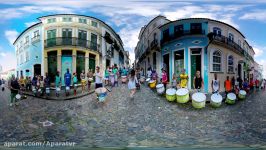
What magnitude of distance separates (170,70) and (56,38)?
808 millimetres

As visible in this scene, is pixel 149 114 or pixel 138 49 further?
pixel 149 114

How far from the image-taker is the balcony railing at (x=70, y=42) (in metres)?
1.37

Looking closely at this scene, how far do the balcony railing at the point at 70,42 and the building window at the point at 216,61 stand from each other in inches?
31.4

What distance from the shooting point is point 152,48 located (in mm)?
1642

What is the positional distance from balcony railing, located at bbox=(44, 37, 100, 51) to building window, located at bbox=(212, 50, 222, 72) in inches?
31.4

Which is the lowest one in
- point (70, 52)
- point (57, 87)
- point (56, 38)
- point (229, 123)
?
point (229, 123)

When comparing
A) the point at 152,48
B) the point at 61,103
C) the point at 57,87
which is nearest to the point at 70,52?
the point at 57,87

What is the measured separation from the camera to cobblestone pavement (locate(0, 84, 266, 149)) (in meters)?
1.62

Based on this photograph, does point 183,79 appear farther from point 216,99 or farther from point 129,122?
point 129,122

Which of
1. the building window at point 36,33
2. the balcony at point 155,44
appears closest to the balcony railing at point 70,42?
the building window at point 36,33

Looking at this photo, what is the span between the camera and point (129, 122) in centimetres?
173

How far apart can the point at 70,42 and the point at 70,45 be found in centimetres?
2

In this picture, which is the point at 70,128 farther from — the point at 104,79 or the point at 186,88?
the point at 186,88

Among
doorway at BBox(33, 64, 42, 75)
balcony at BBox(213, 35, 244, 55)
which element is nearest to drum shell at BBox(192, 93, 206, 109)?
balcony at BBox(213, 35, 244, 55)
